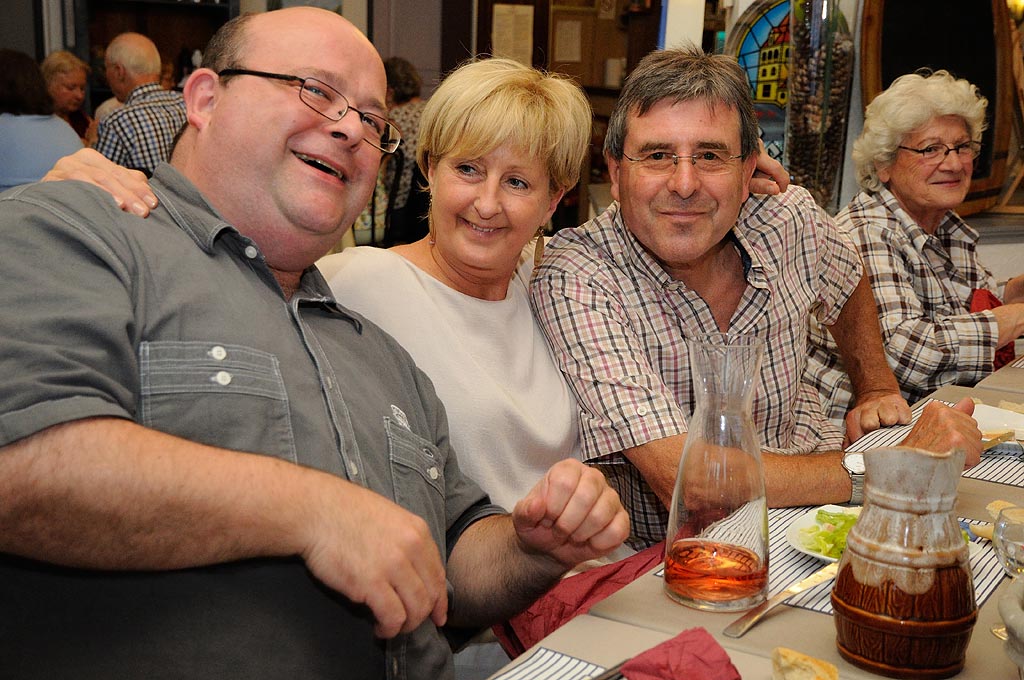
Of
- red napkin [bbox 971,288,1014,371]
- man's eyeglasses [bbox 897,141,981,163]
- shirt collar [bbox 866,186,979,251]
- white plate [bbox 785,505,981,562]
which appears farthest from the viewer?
man's eyeglasses [bbox 897,141,981,163]

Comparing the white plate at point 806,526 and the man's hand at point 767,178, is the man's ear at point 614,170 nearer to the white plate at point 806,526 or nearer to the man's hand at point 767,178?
the man's hand at point 767,178

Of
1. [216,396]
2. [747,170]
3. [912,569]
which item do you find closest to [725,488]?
[912,569]

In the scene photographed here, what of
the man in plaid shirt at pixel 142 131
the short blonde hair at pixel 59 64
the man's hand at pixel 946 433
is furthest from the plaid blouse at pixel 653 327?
the short blonde hair at pixel 59 64

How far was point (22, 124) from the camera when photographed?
4891 mm

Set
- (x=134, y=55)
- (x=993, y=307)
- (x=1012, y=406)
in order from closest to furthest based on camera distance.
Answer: (x=1012, y=406) < (x=993, y=307) < (x=134, y=55)

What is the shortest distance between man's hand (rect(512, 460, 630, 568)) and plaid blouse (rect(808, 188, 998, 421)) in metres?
1.85

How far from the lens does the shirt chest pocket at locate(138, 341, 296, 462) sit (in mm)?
1183

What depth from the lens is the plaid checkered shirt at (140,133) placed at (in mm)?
4789

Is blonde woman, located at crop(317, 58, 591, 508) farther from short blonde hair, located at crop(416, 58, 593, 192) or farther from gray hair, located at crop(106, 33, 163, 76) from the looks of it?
gray hair, located at crop(106, 33, 163, 76)

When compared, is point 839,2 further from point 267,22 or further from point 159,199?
point 159,199

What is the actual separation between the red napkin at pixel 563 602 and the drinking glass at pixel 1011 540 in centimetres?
48

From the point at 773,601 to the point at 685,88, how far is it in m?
1.22

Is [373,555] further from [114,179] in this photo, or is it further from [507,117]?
[507,117]

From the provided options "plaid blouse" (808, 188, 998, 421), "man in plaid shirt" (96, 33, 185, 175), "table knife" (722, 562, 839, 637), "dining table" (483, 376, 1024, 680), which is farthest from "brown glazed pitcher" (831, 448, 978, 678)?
"man in plaid shirt" (96, 33, 185, 175)
